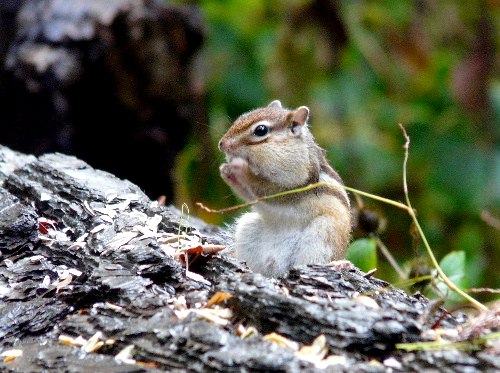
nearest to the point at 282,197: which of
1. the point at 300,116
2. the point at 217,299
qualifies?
the point at 300,116

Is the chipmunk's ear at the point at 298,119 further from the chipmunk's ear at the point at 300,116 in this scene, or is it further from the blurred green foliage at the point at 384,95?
the blurred green foliage at the point at 384,95

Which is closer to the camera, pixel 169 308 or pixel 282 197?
pixel 169 308

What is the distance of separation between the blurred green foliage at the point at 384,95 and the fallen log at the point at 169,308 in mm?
2559

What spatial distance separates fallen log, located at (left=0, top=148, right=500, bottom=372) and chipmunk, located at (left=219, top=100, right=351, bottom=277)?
0.35 metres

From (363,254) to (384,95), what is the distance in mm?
3398

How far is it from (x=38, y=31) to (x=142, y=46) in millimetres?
720

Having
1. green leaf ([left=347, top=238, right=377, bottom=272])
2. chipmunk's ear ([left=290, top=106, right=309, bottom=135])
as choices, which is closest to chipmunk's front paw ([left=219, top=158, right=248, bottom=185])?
chipmunk's ear ([left=290, top=106, right=309, bottom=135])

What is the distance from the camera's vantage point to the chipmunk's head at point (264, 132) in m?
3.84

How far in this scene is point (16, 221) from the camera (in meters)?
3.21

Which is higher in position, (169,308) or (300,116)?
(300,116)

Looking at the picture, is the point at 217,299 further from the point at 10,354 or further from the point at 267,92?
the point at 267,92

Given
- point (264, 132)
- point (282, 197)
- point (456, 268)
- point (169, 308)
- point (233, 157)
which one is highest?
point (264, 132)

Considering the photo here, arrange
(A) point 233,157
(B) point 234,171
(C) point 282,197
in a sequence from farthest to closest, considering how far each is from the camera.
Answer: (A) point 233,157
(B) point 234,171
(C) point 282,197

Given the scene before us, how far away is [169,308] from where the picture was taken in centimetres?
256
